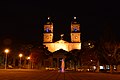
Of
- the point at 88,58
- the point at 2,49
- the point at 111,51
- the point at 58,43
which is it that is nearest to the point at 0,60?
the point at 2,49

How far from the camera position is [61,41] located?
176 m

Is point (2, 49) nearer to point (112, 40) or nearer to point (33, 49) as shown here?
point (33, 49)

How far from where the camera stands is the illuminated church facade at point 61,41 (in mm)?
159575

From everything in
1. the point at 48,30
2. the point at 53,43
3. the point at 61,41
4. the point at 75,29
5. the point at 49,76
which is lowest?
the point at 49,76

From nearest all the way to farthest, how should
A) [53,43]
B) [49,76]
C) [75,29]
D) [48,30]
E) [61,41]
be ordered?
[49,76] < [75,29] < [48,30] < [53,43] < [61,41]

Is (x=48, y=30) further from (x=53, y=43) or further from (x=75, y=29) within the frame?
(x=75, y=29)

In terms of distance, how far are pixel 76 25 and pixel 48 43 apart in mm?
21423

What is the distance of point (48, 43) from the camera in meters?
168

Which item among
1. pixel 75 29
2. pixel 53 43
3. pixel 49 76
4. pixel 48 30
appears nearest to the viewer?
pixel 49 76

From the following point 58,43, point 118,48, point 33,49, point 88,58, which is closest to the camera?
point 118,48

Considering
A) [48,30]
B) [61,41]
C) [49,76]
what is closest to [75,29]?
[48,30]

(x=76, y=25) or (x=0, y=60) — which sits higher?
(x=76, y=25)

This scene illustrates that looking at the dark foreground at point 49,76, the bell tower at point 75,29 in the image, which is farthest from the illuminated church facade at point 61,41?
the dark foreground at point 49,76

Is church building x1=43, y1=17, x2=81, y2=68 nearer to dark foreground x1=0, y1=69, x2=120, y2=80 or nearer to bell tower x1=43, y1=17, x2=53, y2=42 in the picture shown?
bell tower x1=43, y1=17, x2=53, y2=42
